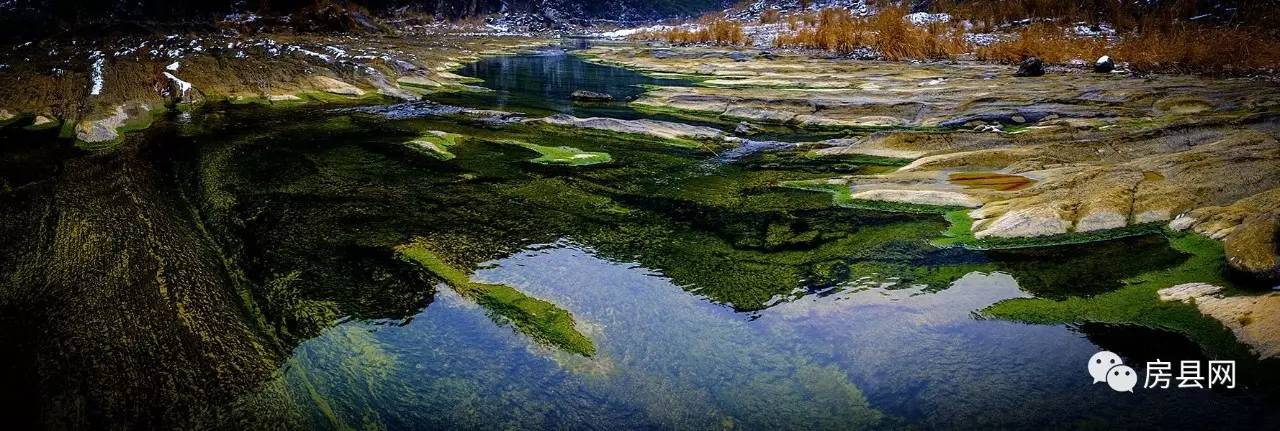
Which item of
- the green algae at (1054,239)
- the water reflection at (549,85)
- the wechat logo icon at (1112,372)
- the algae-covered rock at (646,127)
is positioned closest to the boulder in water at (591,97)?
the water reflection at (549,85)

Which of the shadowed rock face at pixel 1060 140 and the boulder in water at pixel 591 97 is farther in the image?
the boulder in water at pixel 591 97

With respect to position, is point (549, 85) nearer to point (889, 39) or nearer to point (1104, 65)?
point (889, 39)

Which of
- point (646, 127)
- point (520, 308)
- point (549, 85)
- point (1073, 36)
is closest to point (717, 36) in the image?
point (1073, 36)

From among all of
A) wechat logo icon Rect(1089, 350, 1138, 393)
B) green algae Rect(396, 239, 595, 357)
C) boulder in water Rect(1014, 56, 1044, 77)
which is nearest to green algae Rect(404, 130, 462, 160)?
green algae Rect(396, 239, 595, 357)

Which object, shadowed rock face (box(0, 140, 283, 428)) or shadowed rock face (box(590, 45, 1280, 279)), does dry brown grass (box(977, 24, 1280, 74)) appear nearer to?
shadowed rock face (box(590, 45, 1280, 279))

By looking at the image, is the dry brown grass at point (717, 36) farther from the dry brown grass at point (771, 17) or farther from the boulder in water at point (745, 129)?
the boulder in water at point (745, 129)

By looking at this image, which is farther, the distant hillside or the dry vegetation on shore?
the distant hillside
